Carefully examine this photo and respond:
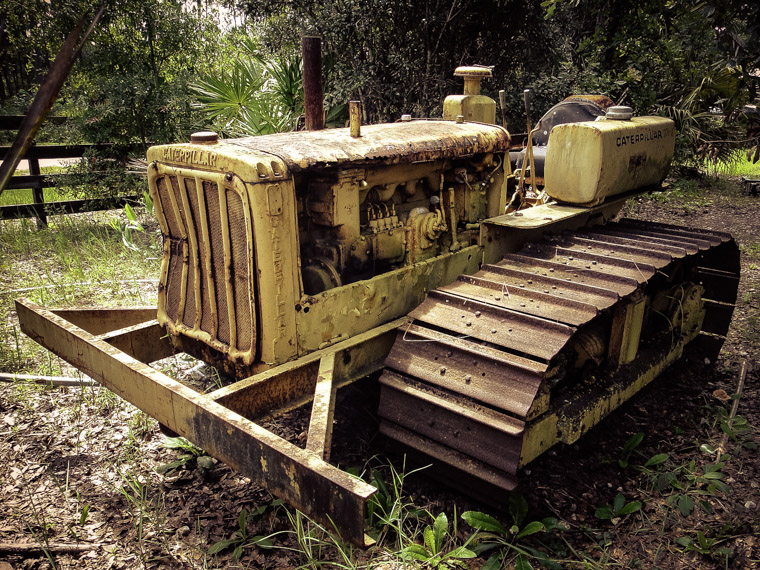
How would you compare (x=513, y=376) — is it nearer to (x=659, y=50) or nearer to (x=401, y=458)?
(x=401, y=458)

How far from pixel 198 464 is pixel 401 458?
3.66 feet

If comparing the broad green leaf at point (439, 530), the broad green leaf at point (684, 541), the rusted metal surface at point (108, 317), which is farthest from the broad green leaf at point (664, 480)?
the rusted metal surface at point (108, 317)

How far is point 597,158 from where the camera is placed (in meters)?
4.18

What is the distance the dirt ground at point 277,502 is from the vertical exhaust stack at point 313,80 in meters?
1.71

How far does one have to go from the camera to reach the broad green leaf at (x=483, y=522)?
2885mm

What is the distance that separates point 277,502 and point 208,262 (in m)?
1.26

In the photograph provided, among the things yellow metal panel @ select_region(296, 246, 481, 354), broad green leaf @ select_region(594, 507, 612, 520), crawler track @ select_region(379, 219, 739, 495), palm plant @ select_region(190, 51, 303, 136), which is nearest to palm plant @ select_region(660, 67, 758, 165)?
palm plant @ select_region(190, 51, 303, 136)

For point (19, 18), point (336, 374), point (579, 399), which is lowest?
point (579, 399)

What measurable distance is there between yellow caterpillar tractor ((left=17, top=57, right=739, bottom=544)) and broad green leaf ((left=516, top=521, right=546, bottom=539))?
200 millimetres

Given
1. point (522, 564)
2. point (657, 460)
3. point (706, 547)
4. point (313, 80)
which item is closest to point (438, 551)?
point (522, 564)

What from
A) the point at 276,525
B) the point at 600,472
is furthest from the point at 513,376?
the point at 276,525

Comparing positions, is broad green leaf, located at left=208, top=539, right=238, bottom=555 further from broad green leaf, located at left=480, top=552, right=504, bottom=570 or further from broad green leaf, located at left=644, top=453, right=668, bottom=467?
broad green leaf, located at left=644, top=453, right=668, bottom=467

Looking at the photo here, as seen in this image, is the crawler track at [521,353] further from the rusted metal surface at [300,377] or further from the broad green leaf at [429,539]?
the broad green leaf at [429,539]

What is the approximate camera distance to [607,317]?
3914mm
